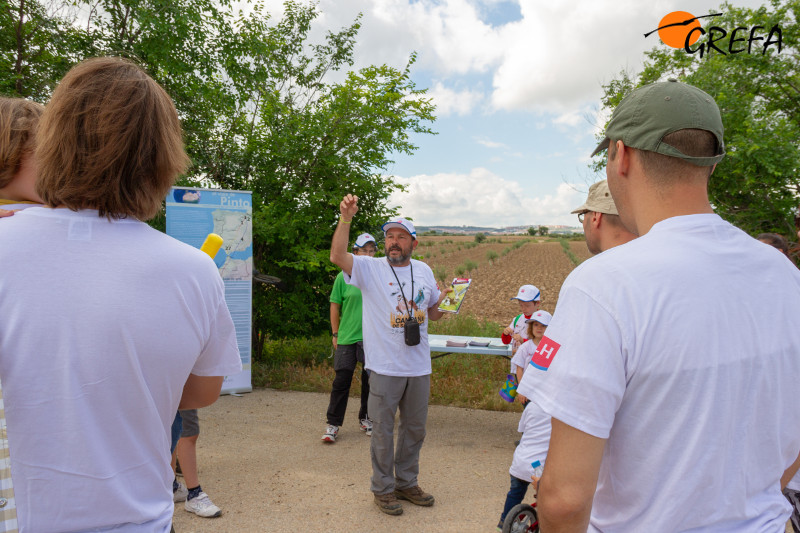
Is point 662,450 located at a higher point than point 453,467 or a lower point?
higher

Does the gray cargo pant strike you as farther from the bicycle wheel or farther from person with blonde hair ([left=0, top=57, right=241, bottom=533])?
person with blonde hair ([left=0, top=57, right=241, bottom=533])

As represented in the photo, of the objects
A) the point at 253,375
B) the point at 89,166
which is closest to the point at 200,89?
the point at 253,375

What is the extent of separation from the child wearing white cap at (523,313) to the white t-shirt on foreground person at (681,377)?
3.89 meters

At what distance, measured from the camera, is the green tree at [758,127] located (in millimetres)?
8445

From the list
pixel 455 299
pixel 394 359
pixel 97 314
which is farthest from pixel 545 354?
pixel 455 299

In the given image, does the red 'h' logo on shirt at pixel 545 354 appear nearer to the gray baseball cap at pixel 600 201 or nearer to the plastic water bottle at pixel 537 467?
the gray baseball cap at pixel 600 201

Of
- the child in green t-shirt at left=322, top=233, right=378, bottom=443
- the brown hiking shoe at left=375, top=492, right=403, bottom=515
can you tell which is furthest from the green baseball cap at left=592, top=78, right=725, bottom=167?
the child in green t-shirt at left=322, top=233, right=378, bottom=443

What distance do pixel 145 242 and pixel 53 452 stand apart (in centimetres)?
50

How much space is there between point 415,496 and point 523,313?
87.5 inches

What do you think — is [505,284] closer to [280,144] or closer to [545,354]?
[280,144]

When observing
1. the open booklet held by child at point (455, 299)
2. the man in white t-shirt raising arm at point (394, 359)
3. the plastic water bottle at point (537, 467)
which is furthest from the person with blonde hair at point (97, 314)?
the open booklet held by child at point (455, 299)

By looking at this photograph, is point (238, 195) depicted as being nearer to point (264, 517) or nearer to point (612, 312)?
point (264, 517)

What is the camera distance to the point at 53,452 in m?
1.15

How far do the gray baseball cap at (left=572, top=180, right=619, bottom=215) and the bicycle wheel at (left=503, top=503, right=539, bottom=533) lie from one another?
1.69 metres
